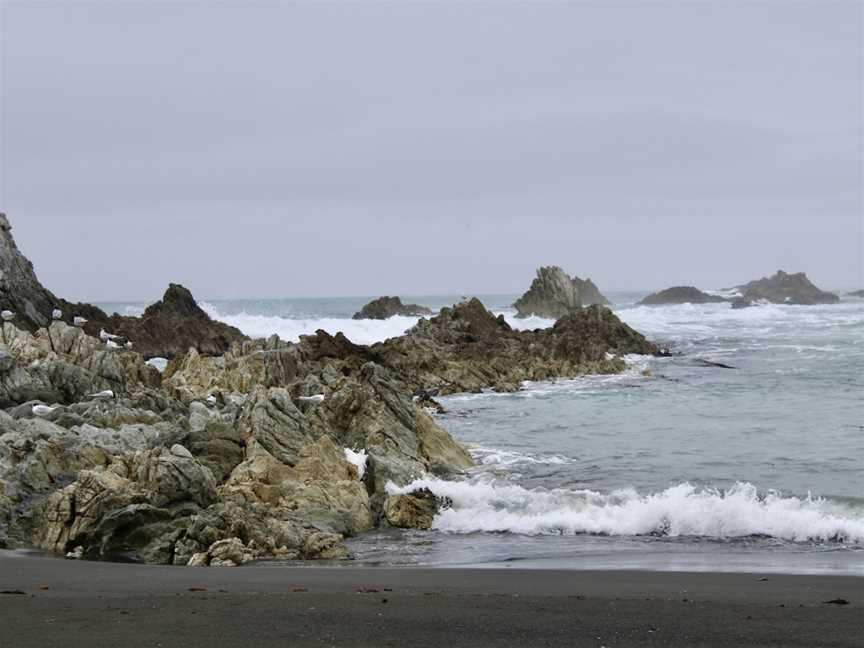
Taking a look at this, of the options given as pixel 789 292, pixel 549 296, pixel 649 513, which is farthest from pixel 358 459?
pixel 789 292

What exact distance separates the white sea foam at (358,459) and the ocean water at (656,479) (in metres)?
1.12

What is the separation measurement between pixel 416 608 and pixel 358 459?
31.3ft

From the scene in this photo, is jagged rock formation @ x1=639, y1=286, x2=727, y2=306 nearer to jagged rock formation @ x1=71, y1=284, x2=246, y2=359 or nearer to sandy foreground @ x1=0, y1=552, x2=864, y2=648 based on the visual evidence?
jagged rock formation @ x1=71, y1=284, x2=246, y2=359

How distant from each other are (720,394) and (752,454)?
45.1 ft

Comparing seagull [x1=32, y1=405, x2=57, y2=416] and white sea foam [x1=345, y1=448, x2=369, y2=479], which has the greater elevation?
seagull [x1=32, y1=405, x2=57, y2=416]

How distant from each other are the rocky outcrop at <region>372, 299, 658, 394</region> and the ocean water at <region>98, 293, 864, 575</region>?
2238mm

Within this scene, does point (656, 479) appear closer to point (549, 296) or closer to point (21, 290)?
point (21, 290)

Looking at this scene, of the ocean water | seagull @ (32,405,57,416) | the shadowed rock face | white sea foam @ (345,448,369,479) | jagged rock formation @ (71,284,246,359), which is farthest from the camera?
jagged rock formation @ (71,284,246,359)

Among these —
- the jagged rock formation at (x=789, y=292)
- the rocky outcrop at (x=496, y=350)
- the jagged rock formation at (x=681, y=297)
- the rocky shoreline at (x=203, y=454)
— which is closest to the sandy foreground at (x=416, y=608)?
the rocky shoreline at (x=203, y=454)

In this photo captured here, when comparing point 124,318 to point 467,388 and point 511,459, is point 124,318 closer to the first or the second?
point 467,388

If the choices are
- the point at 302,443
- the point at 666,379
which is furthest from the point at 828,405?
the point at 302,443

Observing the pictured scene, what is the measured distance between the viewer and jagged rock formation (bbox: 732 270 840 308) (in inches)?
5064

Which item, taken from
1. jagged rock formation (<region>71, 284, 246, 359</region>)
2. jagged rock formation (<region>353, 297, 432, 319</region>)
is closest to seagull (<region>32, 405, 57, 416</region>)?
jagged rock formation (<region>71, 284, 246, 359</region>)

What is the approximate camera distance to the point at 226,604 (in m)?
9.12
